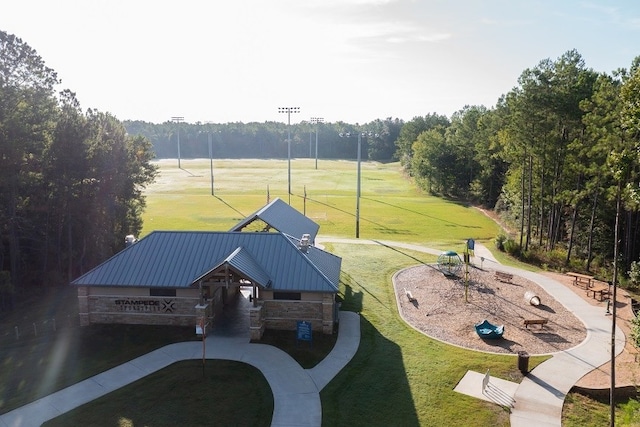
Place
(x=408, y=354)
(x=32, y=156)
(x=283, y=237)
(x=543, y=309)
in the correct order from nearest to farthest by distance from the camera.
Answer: (x=408, y=354), (x=283, y=237), (x=543, y=309), (x=32, y=156)

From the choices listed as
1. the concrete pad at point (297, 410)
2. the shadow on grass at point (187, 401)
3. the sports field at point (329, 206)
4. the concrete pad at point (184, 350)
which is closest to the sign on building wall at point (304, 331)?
the shadow on grass at point (187, 401)

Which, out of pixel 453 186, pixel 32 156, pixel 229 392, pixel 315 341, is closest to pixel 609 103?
pixel 315 341

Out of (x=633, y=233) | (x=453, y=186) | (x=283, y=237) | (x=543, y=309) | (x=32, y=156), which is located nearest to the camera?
(x=283, y=237)

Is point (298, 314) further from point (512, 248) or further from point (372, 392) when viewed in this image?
point (512, 248)

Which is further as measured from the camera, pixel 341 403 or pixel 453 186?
pixel 453 186

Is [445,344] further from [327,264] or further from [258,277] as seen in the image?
[258,277]

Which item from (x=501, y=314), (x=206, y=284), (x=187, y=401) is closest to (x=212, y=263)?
(x=206, y=284)

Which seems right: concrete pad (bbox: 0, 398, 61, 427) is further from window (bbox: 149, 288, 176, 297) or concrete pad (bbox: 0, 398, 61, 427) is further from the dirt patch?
the dirt patch

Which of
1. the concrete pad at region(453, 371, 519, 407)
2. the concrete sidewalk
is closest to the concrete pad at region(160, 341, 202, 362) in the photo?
the concrete sidewalk
